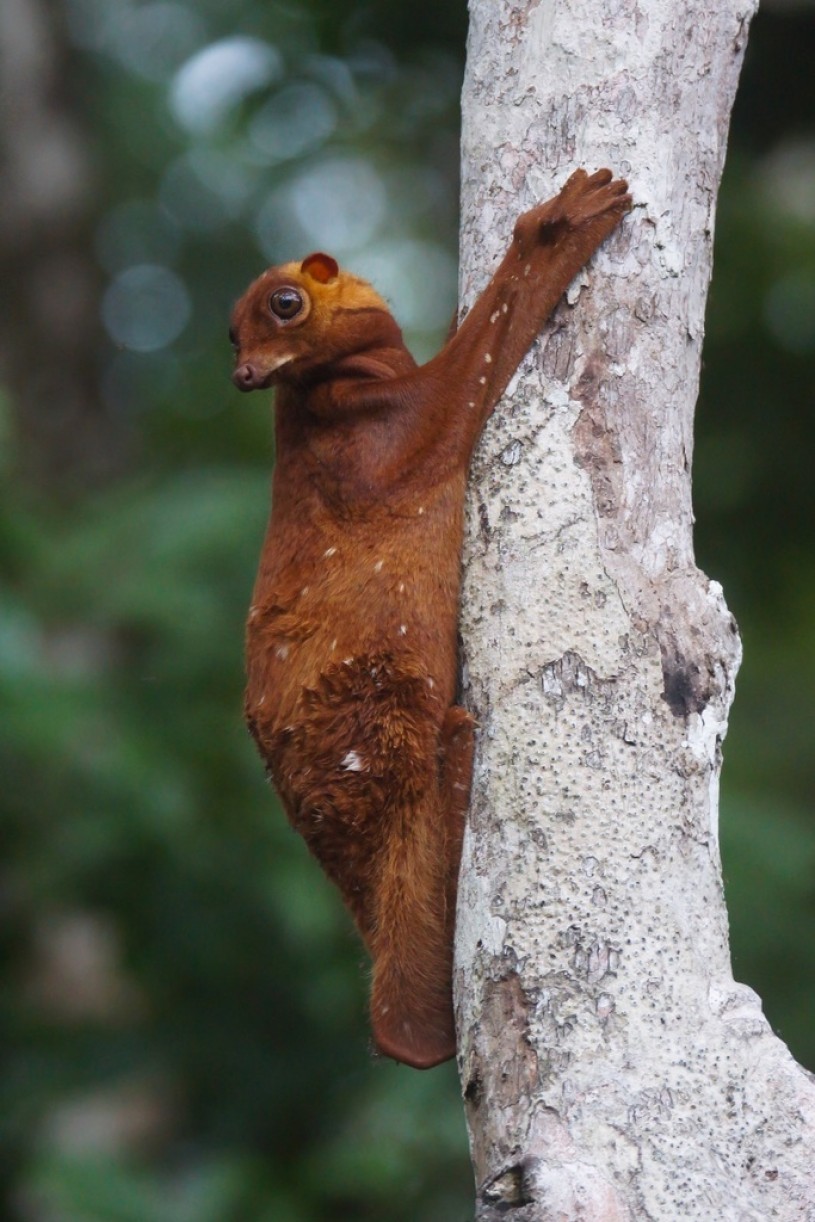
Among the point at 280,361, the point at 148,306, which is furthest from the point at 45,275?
the point at 280,361

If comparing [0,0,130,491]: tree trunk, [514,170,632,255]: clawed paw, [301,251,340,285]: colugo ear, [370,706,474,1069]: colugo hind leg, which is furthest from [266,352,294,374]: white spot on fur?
[0,0,130,491]: tree trunk

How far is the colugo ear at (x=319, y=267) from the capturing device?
343 cm

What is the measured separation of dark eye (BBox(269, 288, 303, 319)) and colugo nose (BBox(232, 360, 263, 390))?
0.58 ft

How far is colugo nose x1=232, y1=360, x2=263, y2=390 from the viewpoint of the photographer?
3.16 m

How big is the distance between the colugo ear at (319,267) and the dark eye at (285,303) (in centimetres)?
12

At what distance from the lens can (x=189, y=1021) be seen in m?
7.35

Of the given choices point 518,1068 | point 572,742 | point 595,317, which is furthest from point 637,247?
point 518,1068

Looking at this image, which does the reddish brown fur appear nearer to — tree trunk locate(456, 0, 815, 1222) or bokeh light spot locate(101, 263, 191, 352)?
tree trunk locate(456, 0, 815, 1222)

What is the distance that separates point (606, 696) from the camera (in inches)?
106

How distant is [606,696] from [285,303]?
47.9 inches

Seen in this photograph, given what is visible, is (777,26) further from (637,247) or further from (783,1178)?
(783,1178)

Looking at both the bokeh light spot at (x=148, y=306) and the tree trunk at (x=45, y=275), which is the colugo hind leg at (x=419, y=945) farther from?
the bokeh light spot at (x=148, y=306)

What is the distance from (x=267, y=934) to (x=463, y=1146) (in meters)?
1.67

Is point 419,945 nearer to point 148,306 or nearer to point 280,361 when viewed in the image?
point 280,361
